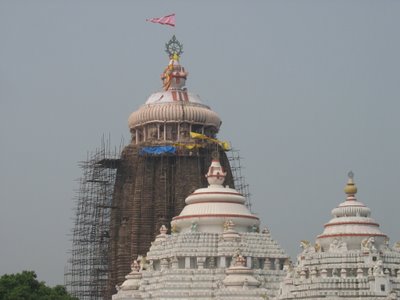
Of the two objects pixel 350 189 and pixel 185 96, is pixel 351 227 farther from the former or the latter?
pixel 185 96

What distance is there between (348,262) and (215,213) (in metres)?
14.9

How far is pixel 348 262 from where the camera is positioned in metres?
64.3

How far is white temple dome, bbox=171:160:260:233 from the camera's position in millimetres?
77375

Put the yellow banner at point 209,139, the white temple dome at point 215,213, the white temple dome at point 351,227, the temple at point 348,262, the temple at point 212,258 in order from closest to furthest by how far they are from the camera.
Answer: the temple at point 348,262, the white temple dome at point 351,227, the temple at point 212,258, the white temple dome at point 215,213, the yellow banner at point 209,139

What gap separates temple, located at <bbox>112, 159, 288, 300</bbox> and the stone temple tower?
1672cm

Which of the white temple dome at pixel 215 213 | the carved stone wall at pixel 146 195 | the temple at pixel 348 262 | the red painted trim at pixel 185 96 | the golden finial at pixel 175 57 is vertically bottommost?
the temple at pixel 348 262

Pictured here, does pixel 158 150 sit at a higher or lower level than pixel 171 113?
lower

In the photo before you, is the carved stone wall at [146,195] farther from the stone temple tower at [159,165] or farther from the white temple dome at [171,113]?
the white temple dome at [171,113]

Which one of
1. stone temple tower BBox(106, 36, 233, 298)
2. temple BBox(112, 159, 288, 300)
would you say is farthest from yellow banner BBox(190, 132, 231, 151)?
temple BBox(112, 159, 288, 300)

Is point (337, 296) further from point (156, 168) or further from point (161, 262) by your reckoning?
point (156, 168)

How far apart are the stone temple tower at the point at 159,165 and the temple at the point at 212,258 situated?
1672 cm

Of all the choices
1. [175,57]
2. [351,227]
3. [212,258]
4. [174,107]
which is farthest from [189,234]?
[175,57]

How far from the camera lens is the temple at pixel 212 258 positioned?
72625mm

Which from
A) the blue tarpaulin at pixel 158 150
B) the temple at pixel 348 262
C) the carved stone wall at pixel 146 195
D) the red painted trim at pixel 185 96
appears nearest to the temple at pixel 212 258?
the temple at pixel 348 262
